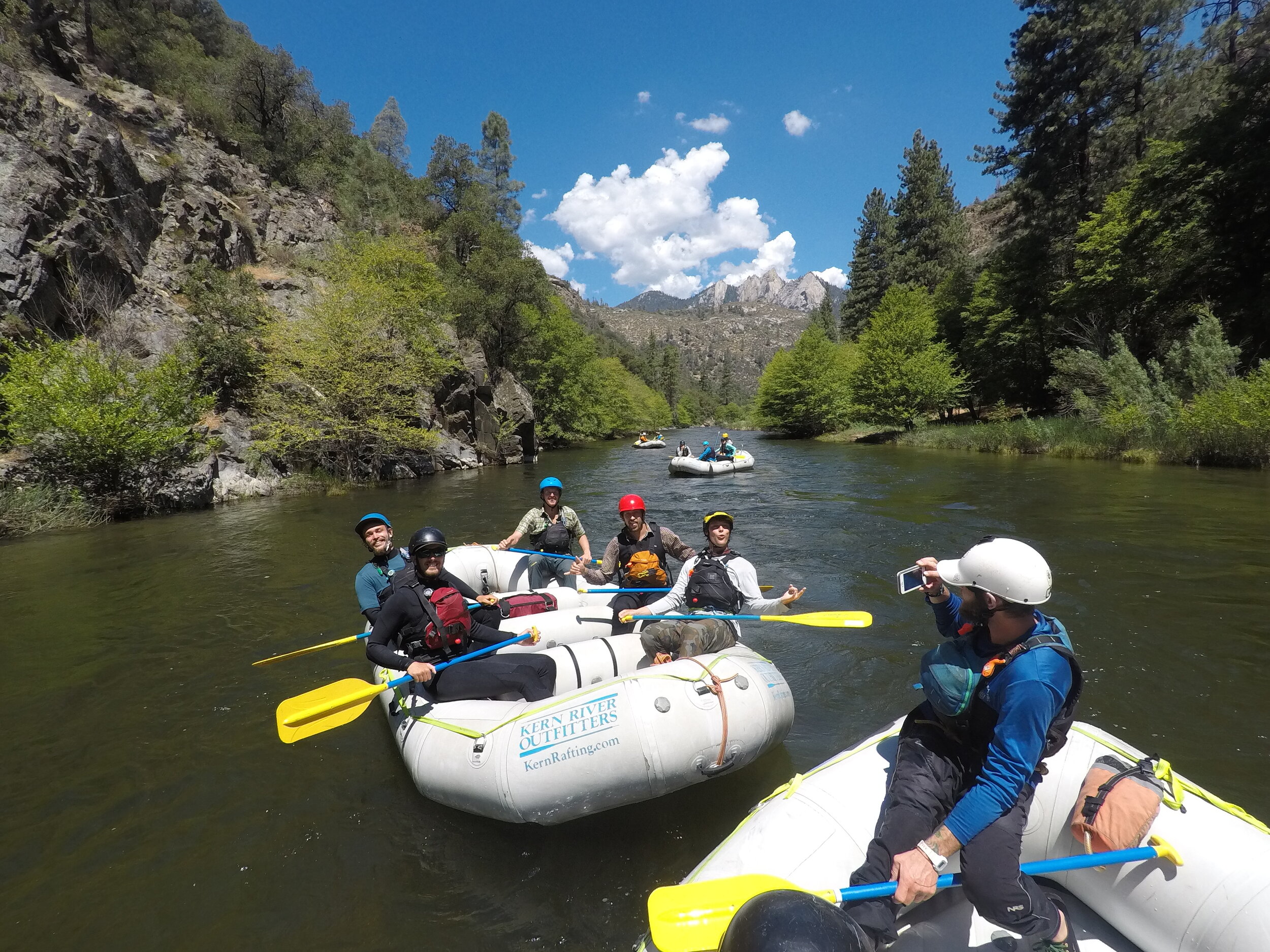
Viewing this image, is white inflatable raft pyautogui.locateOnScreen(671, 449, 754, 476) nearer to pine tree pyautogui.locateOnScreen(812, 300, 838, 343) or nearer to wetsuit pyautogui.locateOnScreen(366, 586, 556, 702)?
wetsuit pyautogui.locateOnScreen(366, 586, 556, 702)

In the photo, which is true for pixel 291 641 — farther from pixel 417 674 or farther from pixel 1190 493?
pixel 1190 493

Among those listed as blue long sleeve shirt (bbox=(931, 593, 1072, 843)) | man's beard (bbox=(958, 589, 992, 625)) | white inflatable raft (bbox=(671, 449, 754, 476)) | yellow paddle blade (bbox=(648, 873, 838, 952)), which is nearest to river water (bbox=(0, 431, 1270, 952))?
yellow paddle blade (bbox=(648, 873, 838, 952))

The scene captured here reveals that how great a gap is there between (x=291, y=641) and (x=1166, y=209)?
27730 millimetres

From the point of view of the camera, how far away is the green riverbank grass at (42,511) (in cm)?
1086

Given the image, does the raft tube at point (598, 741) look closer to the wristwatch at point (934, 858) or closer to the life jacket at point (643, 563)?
the wristwatch at point (934, 858)

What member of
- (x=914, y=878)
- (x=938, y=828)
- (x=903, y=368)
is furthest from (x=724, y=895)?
(x=903, y=368)

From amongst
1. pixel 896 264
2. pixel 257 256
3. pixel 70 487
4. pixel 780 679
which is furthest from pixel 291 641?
pixel 896 264

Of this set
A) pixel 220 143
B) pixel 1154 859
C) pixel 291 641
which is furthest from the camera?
pixel 220 143

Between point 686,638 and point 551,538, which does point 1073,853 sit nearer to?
point 686,638

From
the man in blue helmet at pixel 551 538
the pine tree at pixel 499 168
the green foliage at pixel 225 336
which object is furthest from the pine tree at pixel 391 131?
the man in blue helmet at pixel 551 538

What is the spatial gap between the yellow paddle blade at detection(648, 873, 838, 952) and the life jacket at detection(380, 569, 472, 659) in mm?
2540

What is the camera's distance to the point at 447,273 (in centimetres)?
3038

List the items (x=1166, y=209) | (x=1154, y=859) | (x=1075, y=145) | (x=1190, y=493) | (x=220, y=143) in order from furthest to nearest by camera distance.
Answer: (x=220, y=143) → (x=1075, y=145) → (x=1166, y=209) → (x=1190, y=493) → (x=1154, y=859)

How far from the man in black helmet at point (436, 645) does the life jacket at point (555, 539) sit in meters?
2.63
